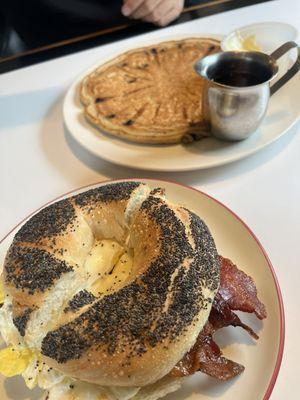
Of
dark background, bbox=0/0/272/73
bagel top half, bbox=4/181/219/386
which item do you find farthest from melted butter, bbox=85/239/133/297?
dark background, bbox=0/0/272/73

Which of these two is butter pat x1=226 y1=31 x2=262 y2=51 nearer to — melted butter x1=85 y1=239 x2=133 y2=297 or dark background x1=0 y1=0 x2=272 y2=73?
dark background x1=0 y1=0 x2=272 y2=73

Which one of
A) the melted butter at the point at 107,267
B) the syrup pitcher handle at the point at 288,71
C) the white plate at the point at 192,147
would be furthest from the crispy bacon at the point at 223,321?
Answer: the syrup pitcher handle at the point at 288,71

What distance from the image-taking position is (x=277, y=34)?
2283 millimetres

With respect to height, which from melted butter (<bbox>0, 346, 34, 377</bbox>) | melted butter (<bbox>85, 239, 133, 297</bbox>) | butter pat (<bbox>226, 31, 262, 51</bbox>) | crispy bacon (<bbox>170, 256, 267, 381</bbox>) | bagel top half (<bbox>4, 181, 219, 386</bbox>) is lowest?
melted butter (<bbox>0, 346, 34, 377</bbox>)

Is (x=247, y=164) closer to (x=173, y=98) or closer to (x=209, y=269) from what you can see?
(x=173, y=98)

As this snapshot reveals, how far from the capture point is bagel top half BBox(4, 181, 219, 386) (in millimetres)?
1041

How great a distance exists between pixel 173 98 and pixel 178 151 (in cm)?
36

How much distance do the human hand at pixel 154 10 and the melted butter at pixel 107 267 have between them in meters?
1.77

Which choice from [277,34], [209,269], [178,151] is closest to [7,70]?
[178,151]

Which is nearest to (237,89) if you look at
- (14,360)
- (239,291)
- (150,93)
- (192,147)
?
(192,147)

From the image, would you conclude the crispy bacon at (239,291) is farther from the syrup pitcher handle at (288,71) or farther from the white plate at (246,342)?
the syrup pitcher handle at (288,71)

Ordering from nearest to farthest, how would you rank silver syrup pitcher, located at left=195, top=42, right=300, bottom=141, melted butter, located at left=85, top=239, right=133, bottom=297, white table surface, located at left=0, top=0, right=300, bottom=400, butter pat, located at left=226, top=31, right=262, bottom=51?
melted butter, located at left=85, top=239, right=133, bottom=297
white table surface, located at left=0, top=0, right=300, bottom=400
silver syrup pitcher, located at left=195, top=42, right=300, bottom=141
butter pat, located at left=226, top=31, right=262, bottom=51

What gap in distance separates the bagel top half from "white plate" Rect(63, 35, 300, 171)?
41 cm

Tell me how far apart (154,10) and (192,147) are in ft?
4.02
